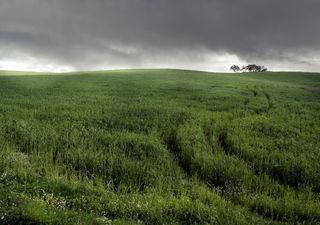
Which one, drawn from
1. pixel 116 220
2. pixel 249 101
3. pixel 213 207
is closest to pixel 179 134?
pixel 213 207

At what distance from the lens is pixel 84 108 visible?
2739 centimetres

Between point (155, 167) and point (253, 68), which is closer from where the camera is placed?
point (155, 167)

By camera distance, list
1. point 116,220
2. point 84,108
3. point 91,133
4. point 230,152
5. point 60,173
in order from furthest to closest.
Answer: point 84,108, point 91,133, point 230,152, point 60,173, point 116,220

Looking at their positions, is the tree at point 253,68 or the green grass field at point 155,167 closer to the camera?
the green grass field at point 155,167

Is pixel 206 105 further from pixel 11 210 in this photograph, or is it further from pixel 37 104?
pixel 11 210

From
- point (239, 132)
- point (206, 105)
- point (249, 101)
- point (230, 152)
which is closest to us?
point (230, 152)

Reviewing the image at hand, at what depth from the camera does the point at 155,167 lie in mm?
15094

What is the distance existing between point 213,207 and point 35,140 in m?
10.4

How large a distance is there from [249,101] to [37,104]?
19.4 m

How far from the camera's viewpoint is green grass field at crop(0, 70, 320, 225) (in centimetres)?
1077

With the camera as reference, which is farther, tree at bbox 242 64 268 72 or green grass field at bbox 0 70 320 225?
tree at bbox 242 64 268 72

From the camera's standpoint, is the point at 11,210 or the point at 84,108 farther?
the point at 84,108

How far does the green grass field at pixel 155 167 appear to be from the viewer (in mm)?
10773

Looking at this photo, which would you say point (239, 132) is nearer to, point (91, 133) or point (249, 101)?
point (91, 133)
